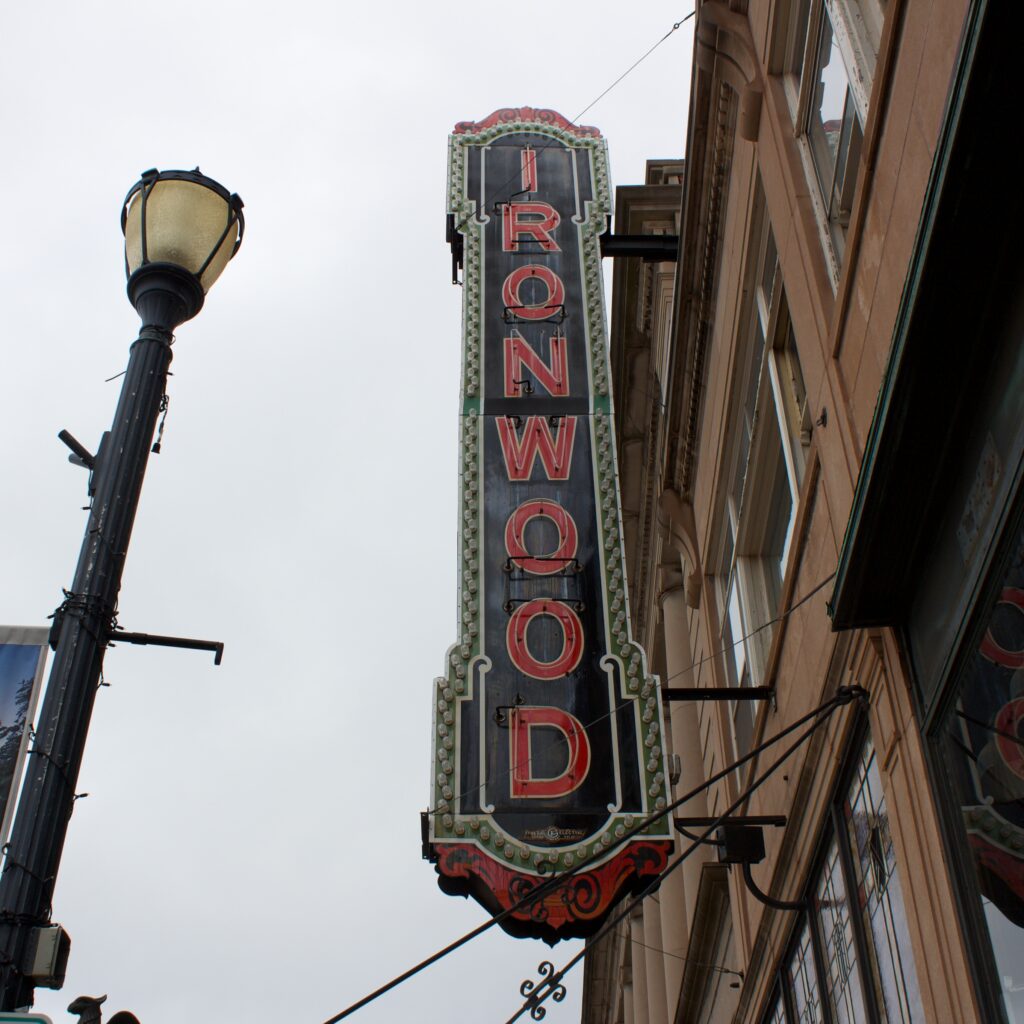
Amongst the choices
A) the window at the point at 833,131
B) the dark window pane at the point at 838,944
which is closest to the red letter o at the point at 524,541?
the dark window pane at the point at 838,944

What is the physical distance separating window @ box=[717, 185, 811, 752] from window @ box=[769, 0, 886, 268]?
141cm

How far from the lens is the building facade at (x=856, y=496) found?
6.01 metres

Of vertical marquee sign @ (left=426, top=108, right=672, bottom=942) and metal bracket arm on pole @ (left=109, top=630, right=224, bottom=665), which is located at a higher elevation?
vertical marquee sign @ (left=426, top=108, right=672, bottom=942)

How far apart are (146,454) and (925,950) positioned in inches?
201

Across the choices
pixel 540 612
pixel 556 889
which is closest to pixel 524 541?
pixel 540 612

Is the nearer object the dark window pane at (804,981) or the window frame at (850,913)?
the window frame at (850,913)

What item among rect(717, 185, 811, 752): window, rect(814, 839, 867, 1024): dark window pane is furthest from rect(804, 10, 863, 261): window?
rect(814, 839, 867, 1024): dark window pane

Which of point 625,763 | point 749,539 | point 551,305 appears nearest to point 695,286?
point 551,305

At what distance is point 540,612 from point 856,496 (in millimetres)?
4742

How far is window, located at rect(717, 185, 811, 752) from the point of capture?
11.5 m

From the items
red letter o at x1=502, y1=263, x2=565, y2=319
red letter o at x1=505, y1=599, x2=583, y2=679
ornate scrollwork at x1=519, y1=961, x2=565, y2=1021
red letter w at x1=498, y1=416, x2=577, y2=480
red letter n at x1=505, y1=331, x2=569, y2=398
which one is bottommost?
ornate scrollwork at x1=519, y1=961, x2=565, y2=1021

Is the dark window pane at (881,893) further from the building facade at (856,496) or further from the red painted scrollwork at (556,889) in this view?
the red painted scrollwork at (556,889)

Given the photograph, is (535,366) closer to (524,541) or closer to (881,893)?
(524,541)

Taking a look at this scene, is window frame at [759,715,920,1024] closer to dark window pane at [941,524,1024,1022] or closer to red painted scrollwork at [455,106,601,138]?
dark window pane at [941,524,1024,1022]
